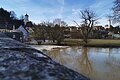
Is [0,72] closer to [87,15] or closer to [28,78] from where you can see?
[28,78]

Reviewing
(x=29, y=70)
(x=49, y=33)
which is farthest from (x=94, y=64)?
(x=49, y=33)

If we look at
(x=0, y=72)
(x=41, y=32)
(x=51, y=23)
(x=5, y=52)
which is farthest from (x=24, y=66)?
(x=51, y=23)

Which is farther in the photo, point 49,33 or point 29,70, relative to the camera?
point 49,33

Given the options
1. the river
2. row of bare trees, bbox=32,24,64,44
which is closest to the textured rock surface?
the river

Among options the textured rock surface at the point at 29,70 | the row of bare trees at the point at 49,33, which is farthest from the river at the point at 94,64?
the row of bare trees at the point at 49,33

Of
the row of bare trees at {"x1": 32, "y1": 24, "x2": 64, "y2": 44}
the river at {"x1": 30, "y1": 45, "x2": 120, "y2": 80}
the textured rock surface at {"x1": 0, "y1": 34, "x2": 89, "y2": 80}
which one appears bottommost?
the river at {"x1": 30, "y1": 45, "x2": 120, "y2": 80}

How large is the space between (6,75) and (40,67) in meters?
0.32

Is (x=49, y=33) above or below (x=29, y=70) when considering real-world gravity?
above

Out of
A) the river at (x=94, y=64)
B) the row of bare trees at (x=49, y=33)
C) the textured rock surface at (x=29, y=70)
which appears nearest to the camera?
the textured rock surface at (x=29, y=70)

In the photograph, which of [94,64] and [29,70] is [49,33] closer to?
[94,64]

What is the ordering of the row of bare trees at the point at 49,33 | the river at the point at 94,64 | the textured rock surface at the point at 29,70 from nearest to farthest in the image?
the textured rock surface at the point at 29,70 → the river at the point at 94,64 → the row of bare trees at the point at 49,33

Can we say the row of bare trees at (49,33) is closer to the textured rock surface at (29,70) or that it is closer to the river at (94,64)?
the river at (94,64)

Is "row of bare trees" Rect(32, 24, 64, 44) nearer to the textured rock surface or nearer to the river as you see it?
the river

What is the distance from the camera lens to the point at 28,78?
2051 mm
